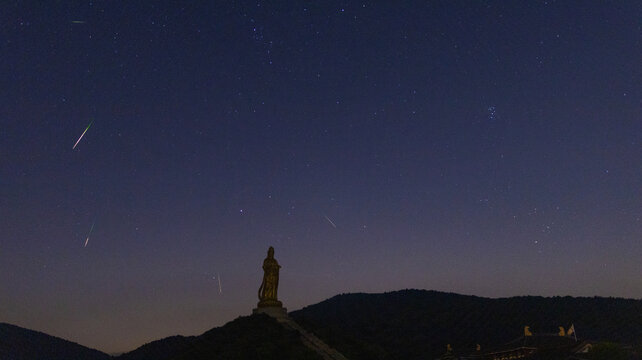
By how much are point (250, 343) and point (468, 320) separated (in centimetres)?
10779

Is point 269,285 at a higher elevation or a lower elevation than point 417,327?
lower

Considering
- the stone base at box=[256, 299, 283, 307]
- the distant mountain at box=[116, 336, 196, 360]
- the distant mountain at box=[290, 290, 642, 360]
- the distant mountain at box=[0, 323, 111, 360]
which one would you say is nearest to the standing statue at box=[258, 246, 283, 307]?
the stone base at box=[256, 299, 283, 307]

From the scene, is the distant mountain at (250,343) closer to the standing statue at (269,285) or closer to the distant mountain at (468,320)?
the standing statue at (269,285)

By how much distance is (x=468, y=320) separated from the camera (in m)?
119

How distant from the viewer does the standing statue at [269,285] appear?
27.6 m

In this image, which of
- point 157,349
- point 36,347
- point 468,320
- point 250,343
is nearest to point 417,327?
point 468,320

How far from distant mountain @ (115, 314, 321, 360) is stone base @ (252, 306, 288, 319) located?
1.42 ft

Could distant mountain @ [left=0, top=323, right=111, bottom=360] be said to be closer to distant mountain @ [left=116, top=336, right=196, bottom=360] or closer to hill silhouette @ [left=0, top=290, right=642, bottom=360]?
hill silhouette @ [left=0, top=290, right=642, bottom=360]

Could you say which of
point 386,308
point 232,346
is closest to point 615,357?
point 232,346

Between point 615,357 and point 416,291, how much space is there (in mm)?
144988

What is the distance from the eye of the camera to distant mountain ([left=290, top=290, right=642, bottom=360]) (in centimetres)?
8975

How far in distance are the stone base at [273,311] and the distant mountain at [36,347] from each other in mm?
77633

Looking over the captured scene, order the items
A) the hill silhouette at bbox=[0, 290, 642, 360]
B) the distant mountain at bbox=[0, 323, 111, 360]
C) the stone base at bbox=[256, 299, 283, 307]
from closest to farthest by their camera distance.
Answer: the hill silhouette at bbox=[0, 290, 642, 360] < the stone base at bbox=[256, 299, 283, 307] < the distant mountain at bbox=[0, 323, 111, 360]

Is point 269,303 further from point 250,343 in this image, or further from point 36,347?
point 36,347
